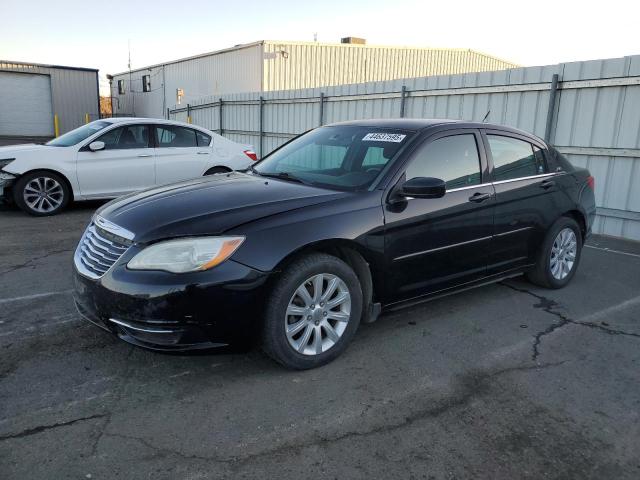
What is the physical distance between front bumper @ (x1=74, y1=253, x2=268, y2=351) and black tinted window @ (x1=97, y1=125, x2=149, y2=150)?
234 inches

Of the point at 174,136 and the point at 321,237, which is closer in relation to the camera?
the point at 321,237

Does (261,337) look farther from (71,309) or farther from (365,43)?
(365,43)

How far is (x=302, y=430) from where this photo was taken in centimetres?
274

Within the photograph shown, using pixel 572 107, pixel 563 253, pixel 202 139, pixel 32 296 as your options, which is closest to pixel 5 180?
pixel 202 139

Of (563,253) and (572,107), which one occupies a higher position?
(572,107)

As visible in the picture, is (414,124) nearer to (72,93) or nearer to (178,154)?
(178,154)

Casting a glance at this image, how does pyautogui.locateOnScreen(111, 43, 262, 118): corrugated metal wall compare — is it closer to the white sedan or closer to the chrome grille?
the white sedan

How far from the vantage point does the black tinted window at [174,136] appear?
879 centimetres

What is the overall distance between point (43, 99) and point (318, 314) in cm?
3076

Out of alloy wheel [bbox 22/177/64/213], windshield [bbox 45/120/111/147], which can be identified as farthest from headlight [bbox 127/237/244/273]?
windshield [bbox 45/120/111/147]

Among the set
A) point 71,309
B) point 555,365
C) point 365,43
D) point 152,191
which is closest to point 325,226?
point 152,191

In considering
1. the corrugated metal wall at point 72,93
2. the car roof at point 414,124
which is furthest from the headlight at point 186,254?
the corrugated metal wall at point 72,93

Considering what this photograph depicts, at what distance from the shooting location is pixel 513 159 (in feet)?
15.1

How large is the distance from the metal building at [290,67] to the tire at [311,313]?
645 inches
